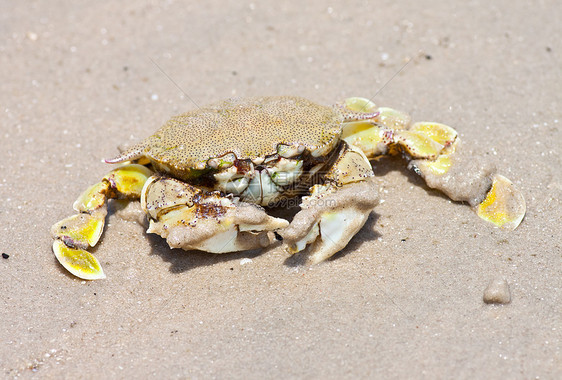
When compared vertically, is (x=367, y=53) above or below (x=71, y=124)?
below

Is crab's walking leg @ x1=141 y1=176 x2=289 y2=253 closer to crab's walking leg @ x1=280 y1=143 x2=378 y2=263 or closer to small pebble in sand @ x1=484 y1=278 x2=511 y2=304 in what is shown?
crab's walking leg @ x1=280 y1=143 x2=378 y2=263

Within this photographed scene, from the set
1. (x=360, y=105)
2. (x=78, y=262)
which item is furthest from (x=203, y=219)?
(x=360, y=105)

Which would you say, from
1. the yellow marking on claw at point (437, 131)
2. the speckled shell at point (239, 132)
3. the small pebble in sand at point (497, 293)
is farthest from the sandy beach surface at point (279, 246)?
the speckled shell at point (239, 132)

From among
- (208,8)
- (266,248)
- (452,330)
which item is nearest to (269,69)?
(208,8)

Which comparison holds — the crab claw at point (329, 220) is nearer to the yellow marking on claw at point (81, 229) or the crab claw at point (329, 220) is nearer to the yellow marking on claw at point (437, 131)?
the yellow marking on claw at point (437, 131)

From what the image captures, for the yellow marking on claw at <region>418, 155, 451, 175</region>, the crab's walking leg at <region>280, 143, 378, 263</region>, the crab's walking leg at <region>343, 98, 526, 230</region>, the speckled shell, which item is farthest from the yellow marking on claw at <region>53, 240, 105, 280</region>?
the yellow marking on claw at <region>418, 155, 451, 175</region>

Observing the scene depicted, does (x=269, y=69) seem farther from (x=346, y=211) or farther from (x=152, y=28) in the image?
(x=346, y=211)
